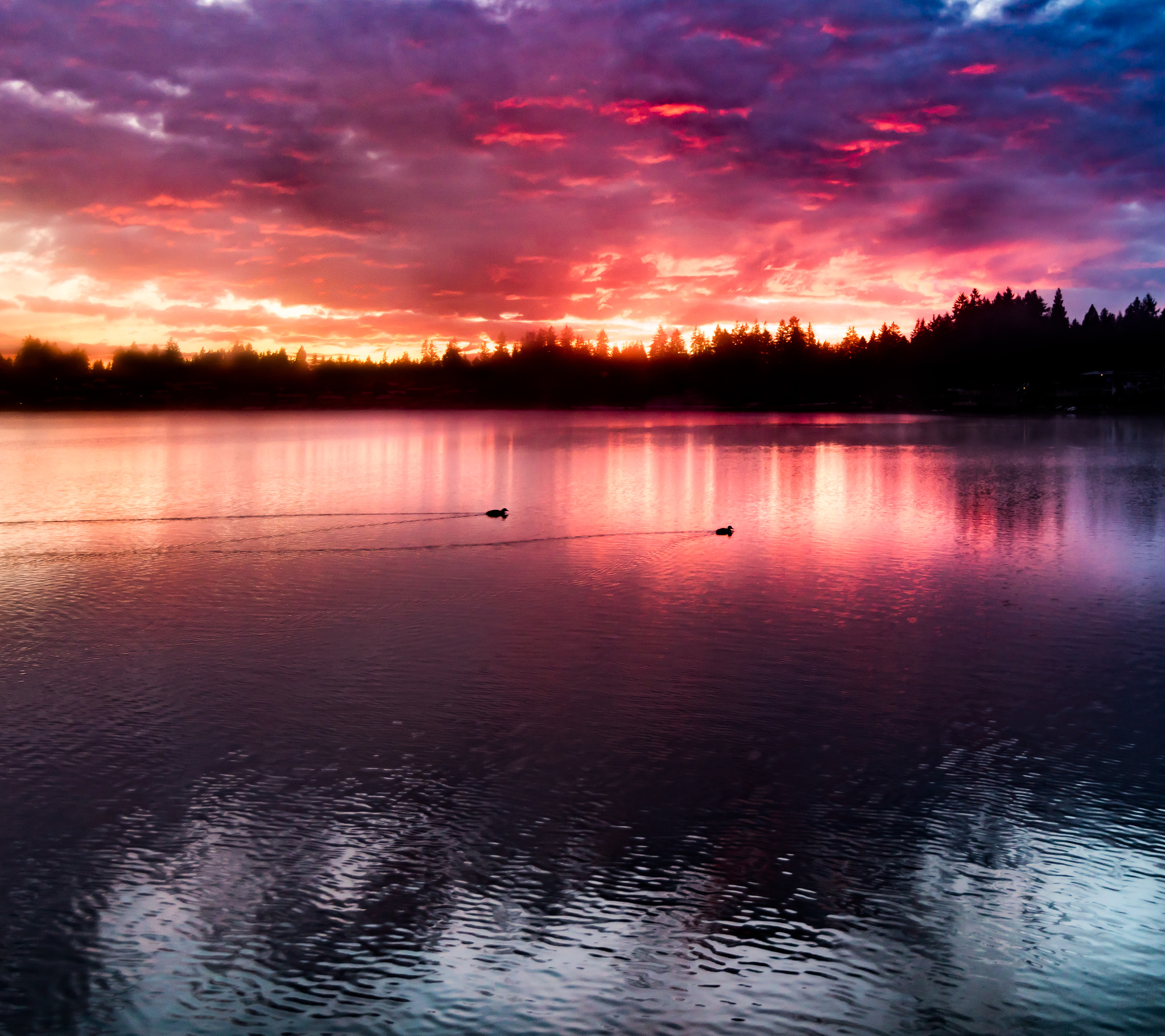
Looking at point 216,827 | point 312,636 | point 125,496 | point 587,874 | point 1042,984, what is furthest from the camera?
point 125,496

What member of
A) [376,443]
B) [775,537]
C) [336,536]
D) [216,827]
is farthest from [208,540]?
[376,443]

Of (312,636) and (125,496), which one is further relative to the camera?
(125,496)

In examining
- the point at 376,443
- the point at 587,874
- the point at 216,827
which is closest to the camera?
the point at 587,874

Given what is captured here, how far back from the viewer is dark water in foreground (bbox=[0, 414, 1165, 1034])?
6.37 m

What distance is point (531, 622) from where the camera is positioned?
15938 millimetres

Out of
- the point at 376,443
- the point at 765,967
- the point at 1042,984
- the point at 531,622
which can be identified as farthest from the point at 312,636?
the point at 376,443

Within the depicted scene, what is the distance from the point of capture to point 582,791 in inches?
362

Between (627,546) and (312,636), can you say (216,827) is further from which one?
(627,546)

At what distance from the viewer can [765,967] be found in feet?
21.5

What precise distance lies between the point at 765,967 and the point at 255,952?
3284 millimetres

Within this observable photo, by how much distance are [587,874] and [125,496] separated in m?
31.2

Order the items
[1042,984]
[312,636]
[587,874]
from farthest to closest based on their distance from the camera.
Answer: [312,636], [587,874], [1042,984]

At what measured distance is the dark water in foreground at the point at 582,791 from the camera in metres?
6.37

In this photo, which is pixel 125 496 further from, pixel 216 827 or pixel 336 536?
pixel 216 827
